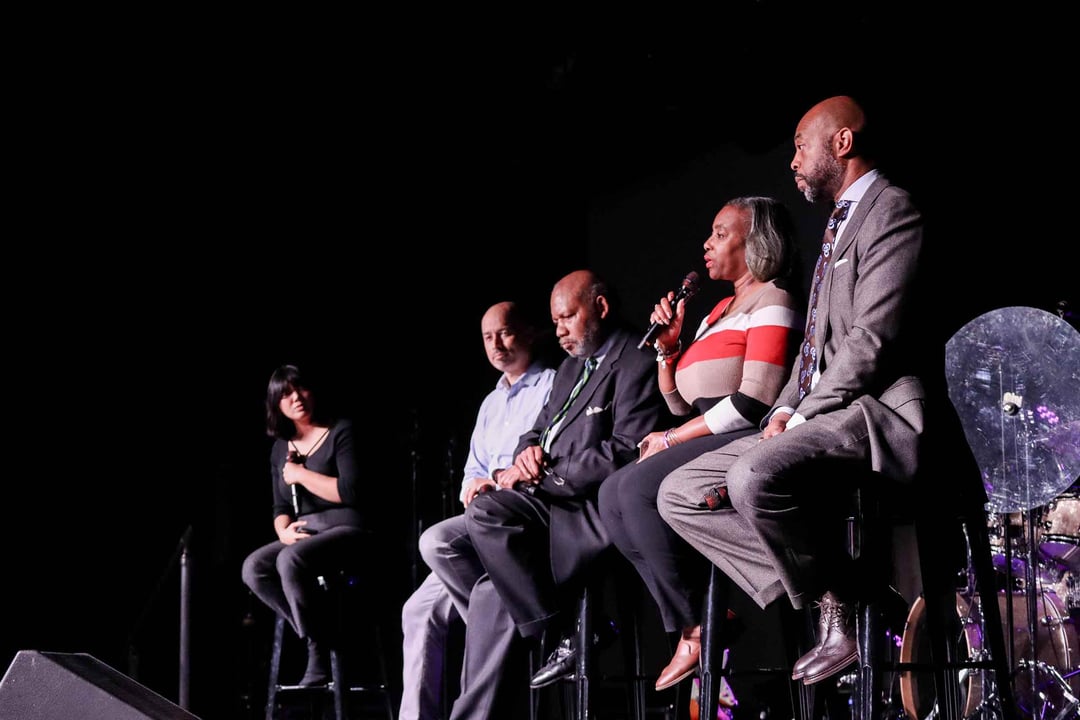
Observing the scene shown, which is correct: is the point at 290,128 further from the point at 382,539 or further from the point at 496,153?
the point at 382,539

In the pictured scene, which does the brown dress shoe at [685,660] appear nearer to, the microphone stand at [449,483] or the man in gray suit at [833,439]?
the man in gray suit at [833,439]

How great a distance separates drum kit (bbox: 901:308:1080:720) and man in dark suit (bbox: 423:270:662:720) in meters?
1.37

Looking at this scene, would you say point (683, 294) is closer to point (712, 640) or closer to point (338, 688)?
point (712, 640)

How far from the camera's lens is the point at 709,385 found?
299 centimetres

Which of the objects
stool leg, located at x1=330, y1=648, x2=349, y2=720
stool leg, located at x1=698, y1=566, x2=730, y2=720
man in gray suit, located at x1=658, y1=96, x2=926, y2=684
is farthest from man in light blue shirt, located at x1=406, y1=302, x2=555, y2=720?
man in gray suit, located at x1=658, y1=96, x2=926, y2=684

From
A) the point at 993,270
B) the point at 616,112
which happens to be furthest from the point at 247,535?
the point at 993,270

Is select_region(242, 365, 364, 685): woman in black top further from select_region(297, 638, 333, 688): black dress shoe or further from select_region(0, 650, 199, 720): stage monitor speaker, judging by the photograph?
select_region(0, 650, 199, 720): stage monitor speaker

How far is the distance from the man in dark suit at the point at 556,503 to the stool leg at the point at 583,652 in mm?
70

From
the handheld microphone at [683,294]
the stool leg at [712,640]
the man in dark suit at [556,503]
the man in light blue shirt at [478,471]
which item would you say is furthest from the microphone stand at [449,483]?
the stool leg at [712,640]

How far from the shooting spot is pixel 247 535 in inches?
224

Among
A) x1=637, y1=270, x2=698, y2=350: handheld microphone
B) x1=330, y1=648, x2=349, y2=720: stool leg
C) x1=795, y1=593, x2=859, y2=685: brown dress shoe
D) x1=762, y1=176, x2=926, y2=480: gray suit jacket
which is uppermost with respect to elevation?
x1=637, y1=270, x2=698, y2=350: handheld microphone

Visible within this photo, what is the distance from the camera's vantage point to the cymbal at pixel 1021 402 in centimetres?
392

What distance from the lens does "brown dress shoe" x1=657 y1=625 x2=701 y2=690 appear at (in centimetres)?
279

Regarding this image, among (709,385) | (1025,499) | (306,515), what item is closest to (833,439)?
(709,385)
